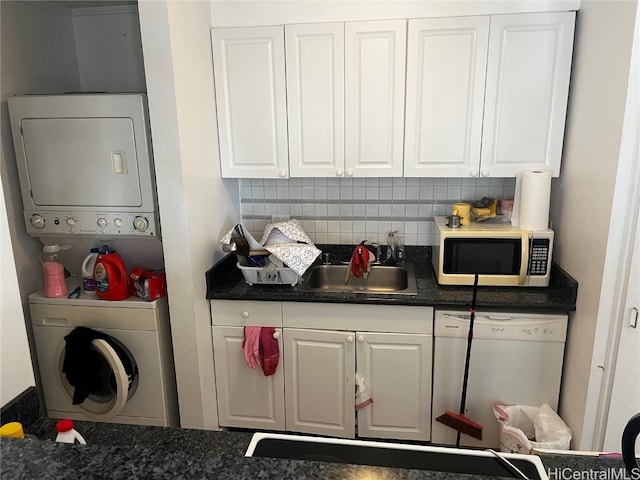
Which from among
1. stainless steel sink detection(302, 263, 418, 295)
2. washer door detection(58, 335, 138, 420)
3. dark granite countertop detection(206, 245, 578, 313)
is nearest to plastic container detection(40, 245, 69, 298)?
washer door detection(58, 335, 138, 420)

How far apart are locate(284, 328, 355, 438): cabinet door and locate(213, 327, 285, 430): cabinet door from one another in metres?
0.06

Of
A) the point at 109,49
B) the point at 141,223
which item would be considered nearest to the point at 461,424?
the point at 141,223

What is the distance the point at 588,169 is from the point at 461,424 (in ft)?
4.16

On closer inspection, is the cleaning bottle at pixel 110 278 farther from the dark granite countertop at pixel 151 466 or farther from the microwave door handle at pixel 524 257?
the microwave door handle at pixel 524 257

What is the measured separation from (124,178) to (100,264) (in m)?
0.44

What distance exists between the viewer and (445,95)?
2.22 metres

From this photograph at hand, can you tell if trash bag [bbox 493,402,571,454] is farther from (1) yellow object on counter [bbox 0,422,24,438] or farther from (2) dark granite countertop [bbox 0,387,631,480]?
(1) yellow object on counter [bbox 0,422,24,438]

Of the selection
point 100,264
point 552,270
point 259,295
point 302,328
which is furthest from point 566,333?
point 100,264

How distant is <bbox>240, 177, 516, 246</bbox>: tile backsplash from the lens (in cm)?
262

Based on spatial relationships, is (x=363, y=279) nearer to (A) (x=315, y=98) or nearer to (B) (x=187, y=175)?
(A) (x=315, y=98)

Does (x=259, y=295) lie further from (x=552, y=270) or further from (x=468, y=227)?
(x=552, y=270)

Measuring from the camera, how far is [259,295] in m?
2.25

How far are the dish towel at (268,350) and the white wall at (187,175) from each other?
11.3 inches

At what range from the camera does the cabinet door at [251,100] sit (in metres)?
2.29
